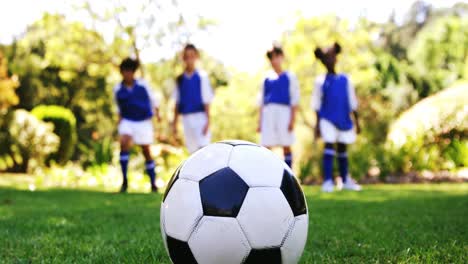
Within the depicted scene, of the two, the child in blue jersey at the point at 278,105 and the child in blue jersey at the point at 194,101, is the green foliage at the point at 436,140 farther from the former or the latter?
the child in blue jersey at the point at 194,101

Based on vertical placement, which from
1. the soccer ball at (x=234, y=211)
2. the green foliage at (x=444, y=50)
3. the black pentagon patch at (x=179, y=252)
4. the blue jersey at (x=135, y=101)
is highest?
the green foliage at (x=444, y=50)

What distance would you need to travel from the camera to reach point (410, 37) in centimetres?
5625

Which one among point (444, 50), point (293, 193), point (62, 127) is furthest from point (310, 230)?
point (444, 50)

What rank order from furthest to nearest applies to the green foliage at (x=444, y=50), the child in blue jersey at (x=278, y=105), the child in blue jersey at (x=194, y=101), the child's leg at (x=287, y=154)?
the green foliage at (x=444, y=50) → the child's leg at (x=287, y=154) → the child in blue jersey at (x=278, y=105) → the child in blue jersey at (x=194, y=101)

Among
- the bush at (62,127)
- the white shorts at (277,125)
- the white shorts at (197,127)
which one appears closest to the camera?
the white shorts at (197,127)

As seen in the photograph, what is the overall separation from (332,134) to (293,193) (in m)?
5.89

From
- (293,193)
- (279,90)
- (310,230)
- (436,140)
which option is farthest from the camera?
(436,140)

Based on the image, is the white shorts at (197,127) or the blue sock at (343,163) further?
the blue sock at (343,163)

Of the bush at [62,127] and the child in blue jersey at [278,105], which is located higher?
the child in blue jersey at [278,105]

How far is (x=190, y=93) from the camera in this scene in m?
8.50

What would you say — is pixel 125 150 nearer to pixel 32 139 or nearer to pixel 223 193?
pixel 223 193

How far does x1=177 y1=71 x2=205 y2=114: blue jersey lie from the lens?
846 cm

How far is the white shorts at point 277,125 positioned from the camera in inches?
343

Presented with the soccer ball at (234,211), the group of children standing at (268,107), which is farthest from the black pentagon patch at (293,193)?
the group of children standing at (268,107)
